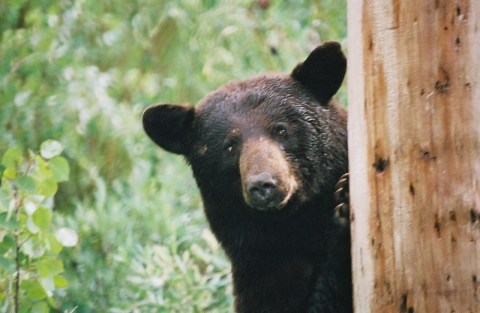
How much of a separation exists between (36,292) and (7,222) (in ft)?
1.33

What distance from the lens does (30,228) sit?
5.02 m

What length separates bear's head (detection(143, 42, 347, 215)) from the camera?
185 inches

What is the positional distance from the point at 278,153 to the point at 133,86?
519cm

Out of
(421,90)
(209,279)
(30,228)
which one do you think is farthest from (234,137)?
(209,279)

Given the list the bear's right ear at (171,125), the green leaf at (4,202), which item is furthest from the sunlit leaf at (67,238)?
the bear's right ear at (171,125)

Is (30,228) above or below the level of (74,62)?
below

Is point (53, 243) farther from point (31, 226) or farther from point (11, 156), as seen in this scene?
point (11, 156)

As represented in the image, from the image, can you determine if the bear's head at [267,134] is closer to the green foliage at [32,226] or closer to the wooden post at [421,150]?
the green foliage at [32,226]

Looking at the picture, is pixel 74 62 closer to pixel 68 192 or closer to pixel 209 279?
pixel 68 192

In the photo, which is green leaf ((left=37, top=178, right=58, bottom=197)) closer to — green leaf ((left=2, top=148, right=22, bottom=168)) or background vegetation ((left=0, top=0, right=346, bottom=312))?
green leaf ((left=2, top=148, right=22, bottom=168))

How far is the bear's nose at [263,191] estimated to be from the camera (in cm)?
436

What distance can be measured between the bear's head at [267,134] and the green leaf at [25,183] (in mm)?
713

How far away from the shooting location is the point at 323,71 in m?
4.89

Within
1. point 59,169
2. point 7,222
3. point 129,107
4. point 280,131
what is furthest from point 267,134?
point 129,107
